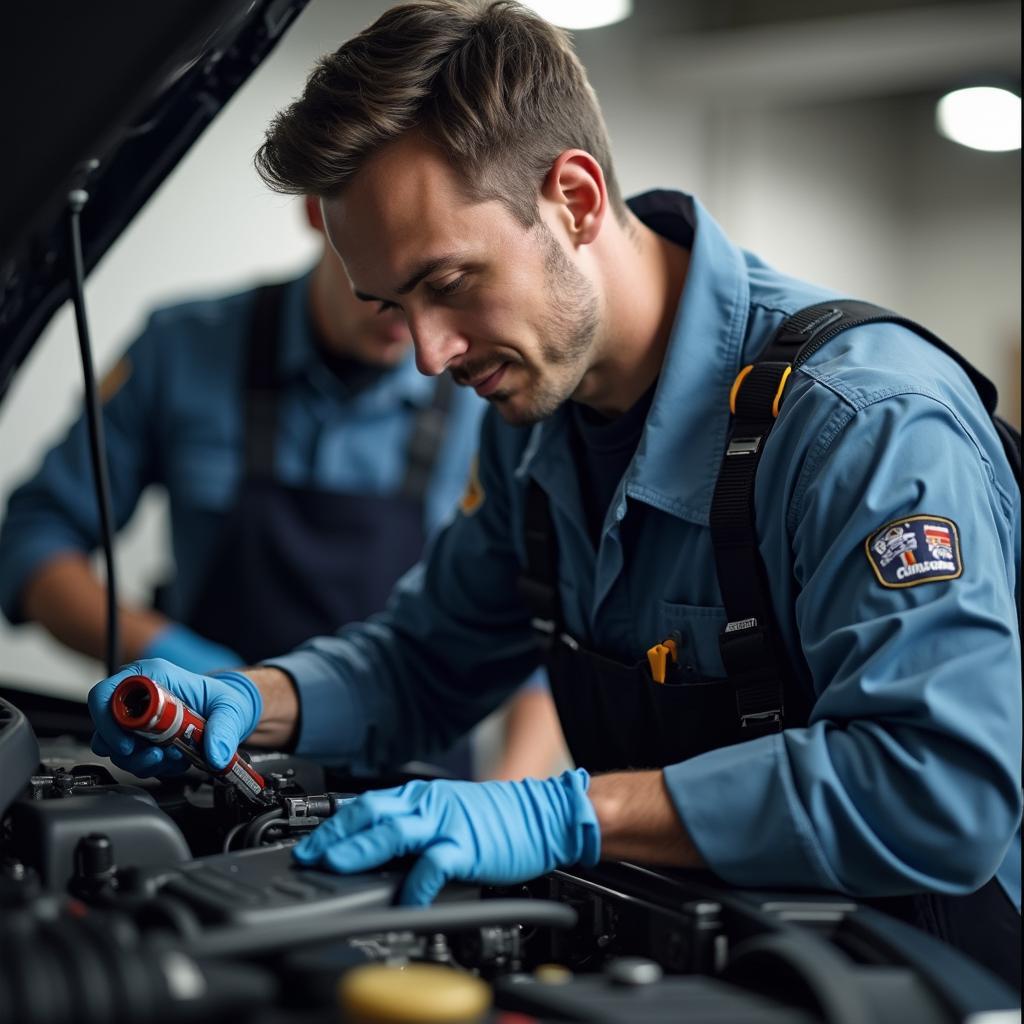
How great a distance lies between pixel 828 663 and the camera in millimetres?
1062

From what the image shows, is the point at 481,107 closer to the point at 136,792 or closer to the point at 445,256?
the point at 445,256

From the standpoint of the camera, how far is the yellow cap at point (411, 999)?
1.93 feet

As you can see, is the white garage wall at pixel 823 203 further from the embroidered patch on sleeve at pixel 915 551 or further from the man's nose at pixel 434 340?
the embroidered patch on sleeve at pixel 915 551

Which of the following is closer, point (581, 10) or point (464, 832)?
point (464, 832)

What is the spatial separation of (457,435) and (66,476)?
724 millimetres

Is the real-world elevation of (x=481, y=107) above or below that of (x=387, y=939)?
above

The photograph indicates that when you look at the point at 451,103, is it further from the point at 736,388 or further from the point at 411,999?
the point at 411,999

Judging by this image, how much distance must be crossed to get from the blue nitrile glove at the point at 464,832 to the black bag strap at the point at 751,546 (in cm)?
22

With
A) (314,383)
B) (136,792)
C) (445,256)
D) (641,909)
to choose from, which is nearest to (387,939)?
(641,909)

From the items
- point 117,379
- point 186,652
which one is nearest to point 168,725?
point 186,652

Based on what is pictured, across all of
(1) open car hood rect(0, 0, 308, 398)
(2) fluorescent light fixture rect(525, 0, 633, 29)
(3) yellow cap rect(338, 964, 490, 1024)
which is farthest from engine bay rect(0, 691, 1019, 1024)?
(2) fluorescent light fixture rect(525, 0, 633, 29)

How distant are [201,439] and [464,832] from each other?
1.60m

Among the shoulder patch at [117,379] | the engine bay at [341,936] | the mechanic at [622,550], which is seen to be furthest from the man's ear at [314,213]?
the engine bay at [341,936]

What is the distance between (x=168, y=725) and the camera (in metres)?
1.15
